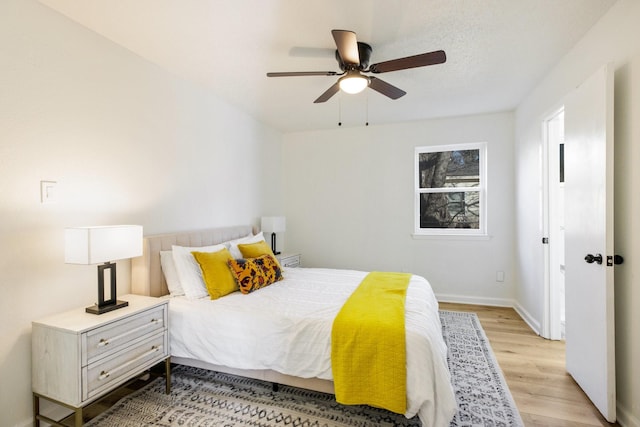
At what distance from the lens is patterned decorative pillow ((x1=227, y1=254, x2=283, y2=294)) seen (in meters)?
2.62

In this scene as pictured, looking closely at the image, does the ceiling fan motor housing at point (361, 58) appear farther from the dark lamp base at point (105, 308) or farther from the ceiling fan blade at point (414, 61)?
the dark lamp base at point (105, 308)

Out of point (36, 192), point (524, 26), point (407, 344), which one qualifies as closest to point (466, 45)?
point (524, 26)

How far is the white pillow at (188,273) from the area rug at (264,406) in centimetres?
66

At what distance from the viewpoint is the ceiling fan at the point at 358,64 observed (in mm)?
1913

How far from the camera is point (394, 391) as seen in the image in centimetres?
172

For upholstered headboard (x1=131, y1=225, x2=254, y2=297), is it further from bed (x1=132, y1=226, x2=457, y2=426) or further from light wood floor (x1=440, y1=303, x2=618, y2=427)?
light wood floor (x1=440, y1=303, x2=618, y2=427)

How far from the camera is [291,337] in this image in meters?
1.99

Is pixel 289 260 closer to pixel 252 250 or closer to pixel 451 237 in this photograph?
pixel 252 250

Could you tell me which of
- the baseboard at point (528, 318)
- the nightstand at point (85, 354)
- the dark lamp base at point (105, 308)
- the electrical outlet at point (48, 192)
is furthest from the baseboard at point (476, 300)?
the electrical outlet at point (48, 192)

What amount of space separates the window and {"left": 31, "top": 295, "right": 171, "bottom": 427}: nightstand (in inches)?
143

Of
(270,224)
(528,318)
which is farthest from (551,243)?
(270,224)

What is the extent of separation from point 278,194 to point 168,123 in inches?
88.5

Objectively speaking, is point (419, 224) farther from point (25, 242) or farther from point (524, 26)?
point (25, 242)

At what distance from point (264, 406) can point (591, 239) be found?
244 centimetres
